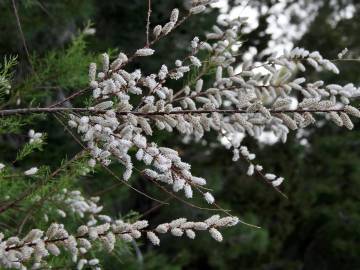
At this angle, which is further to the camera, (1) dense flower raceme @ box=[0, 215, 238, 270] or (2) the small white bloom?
(2) the small white bloom

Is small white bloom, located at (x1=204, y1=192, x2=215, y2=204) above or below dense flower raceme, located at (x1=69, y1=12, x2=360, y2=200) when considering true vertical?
below

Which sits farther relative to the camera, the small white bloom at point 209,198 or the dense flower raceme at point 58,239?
the small white bloom at point 209,198

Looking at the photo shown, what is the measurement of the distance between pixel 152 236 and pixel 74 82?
1488mm

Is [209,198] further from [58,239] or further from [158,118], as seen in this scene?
[58,239]

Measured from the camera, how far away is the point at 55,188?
185cm

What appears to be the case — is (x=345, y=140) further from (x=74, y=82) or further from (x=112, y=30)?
(x=74, y=82)

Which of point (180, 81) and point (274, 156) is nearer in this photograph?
point (180, 81)

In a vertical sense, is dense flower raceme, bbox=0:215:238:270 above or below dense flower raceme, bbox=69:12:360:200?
below

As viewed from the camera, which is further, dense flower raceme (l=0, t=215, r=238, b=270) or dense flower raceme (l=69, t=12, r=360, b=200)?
dense flower raceme (l=69, t=12, r=360, b=200)

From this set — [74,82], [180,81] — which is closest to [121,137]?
[74,82]

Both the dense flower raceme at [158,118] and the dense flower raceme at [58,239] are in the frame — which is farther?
the dense flower raceme at [158,118]

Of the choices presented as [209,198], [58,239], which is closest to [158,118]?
[209,198]

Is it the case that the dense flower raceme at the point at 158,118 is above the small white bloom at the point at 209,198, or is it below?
above

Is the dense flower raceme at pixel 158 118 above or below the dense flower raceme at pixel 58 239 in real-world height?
above
